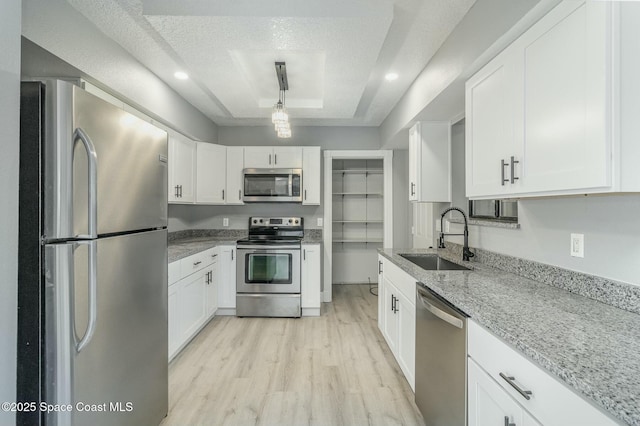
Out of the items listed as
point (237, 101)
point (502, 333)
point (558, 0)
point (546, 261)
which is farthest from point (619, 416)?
point (237, 101)

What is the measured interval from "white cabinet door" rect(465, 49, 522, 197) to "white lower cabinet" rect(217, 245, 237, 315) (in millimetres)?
2735

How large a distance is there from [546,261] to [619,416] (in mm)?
1188

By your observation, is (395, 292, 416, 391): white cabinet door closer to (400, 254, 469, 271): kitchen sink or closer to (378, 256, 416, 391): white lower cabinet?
(378, 256, 416, 391): white lower cabinet

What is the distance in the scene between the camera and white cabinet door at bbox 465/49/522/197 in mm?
1431

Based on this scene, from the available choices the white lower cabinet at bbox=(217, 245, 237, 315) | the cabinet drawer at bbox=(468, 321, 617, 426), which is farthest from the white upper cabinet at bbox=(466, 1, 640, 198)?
the white lower cabinet at bbox=(217, 245, 237, 315)

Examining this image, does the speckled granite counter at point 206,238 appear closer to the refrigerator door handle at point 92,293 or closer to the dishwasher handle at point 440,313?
the refrigerator door handle at point 92,293

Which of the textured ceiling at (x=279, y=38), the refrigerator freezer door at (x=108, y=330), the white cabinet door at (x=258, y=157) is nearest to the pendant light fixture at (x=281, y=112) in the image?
the textured ceiling at (x=279, y=38)

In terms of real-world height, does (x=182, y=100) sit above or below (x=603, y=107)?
above

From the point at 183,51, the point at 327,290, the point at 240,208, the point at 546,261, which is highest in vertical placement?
the point at 183,51

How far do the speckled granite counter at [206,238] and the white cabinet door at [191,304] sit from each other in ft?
0.90

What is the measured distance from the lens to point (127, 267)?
56.3 inches

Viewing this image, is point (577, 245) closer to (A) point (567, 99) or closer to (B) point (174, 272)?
(A) point (567, 99)

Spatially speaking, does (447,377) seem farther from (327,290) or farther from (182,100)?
(182,100)

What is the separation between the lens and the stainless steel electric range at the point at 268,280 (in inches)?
139
